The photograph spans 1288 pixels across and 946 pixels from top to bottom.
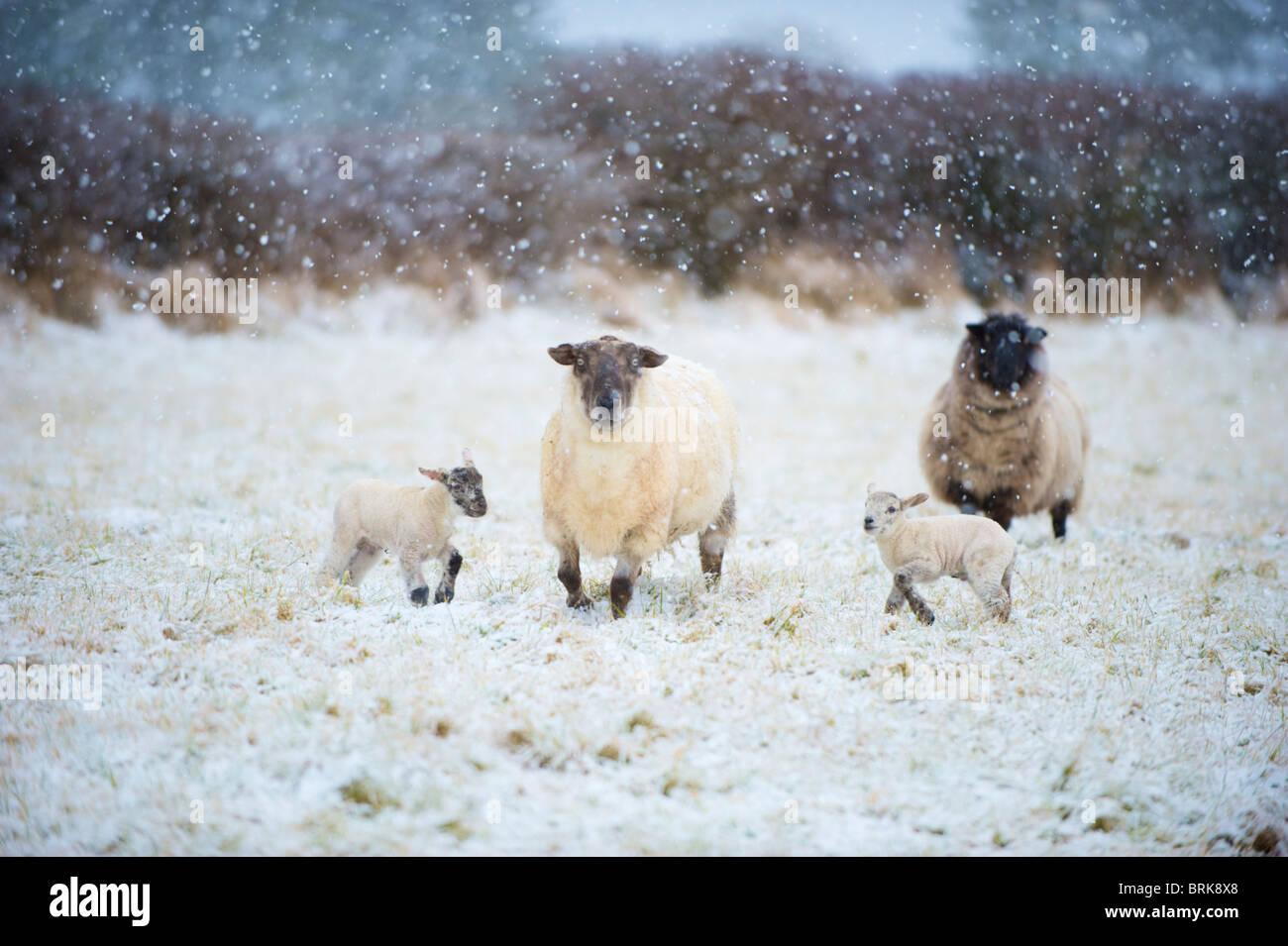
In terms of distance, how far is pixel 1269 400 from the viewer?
2128 centimetres

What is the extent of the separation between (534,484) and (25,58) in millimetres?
29868

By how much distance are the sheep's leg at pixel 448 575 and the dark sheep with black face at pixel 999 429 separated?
5537mm

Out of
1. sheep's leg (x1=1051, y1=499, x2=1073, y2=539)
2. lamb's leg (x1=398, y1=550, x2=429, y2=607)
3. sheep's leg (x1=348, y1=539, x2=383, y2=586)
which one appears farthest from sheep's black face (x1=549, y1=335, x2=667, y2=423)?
sheep's leg (x1=1051, y1=499, x2=1073, y2=539)

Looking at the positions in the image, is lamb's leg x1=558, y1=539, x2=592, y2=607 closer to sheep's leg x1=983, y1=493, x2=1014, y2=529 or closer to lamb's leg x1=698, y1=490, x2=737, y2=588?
lamb's leg x1=698, y1=490, x2=737, y2=588

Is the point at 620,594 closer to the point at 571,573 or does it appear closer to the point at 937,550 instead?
the point at 571,573

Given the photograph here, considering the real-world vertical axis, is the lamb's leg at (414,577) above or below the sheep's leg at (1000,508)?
below

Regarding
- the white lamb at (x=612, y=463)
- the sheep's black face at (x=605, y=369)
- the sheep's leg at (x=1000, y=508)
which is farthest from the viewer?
the sheep's leg at (x=1000, y=508)

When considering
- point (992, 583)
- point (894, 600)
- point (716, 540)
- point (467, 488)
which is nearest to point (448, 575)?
point (467, 488)

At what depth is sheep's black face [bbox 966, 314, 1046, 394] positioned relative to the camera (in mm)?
8789

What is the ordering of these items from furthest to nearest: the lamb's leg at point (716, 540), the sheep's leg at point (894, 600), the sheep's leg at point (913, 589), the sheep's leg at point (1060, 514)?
the sheep's leg at point (1060, 514)
the lamb's leg at point (716, 540)
the sheep's leg at point (894, 600)
the sheep's leg at point (913, 589)

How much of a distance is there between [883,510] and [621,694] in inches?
90.7

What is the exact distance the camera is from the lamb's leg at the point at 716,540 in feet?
23.2

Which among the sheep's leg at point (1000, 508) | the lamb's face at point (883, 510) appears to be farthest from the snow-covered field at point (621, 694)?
the lamb's face at point (883, 510)

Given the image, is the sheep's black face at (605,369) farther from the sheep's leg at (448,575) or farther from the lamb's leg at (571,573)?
the sheep's leg at (448,575)
